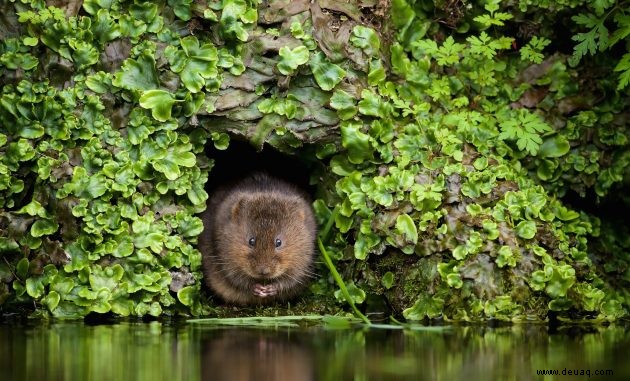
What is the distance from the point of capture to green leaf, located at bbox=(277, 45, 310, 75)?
774 cm

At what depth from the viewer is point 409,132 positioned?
26.4ft

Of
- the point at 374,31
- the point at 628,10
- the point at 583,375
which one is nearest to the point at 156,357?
the point at 583,375

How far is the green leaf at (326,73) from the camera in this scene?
7867mm

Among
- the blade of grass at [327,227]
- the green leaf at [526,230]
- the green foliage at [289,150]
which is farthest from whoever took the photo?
the blade of grass at [327,227]

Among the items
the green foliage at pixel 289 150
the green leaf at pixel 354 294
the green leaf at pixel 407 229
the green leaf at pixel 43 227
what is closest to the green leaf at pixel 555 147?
the green foliage at pixel 289 150

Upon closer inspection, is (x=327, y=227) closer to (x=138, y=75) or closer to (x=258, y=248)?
(x=258, y=248)

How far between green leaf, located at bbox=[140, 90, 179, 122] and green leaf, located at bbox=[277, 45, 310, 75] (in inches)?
34.2

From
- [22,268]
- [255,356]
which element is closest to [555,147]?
[255,356]

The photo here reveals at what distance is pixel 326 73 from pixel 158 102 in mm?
1318

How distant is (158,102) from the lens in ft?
25.0

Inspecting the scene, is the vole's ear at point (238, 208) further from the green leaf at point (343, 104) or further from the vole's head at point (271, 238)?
the green leaf at point (343, 104)

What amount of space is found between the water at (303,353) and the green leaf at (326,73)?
77.2 inches

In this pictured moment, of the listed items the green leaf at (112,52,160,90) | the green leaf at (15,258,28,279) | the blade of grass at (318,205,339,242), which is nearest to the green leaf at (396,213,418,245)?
the blade of grass at (318,205,339,242)

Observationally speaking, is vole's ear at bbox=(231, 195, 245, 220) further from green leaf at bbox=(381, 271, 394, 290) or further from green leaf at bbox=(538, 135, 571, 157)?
green leaf at bbox=(538, 135, 571, 157)
